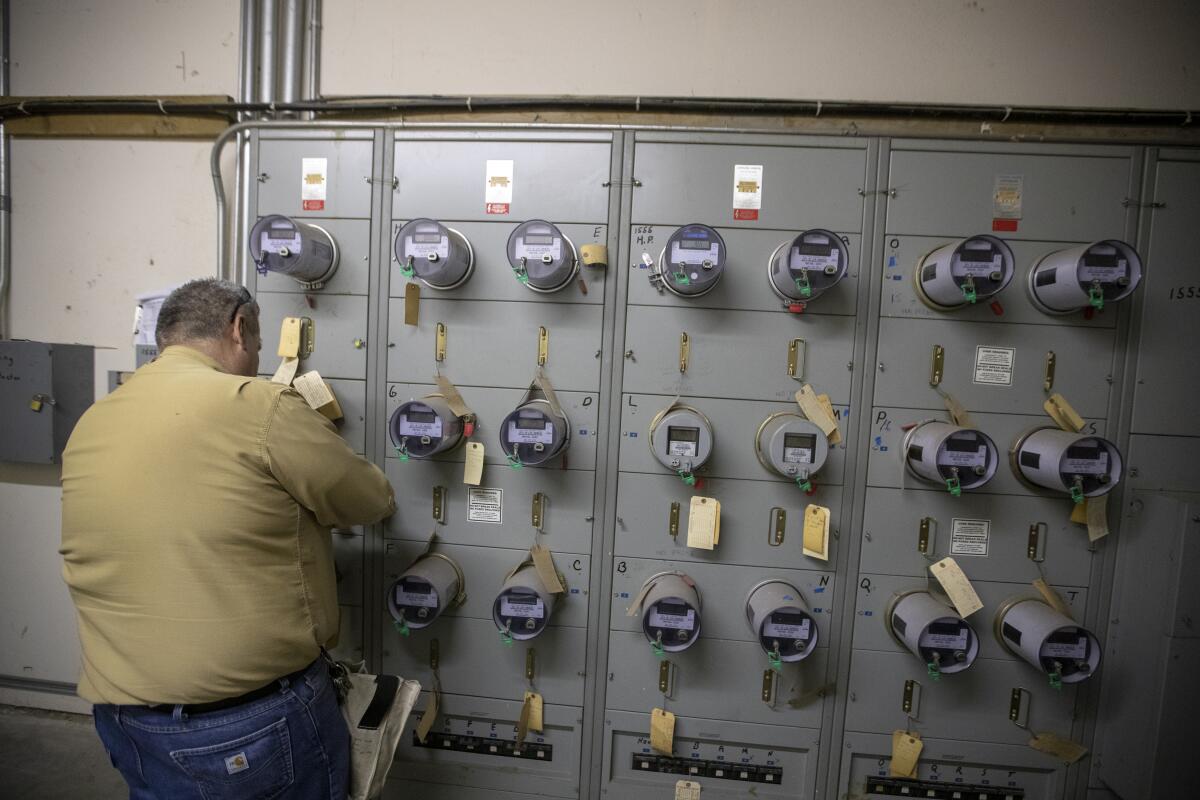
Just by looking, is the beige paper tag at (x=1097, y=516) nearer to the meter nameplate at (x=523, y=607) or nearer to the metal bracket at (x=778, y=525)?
the metal bracket at (x=778, y=525)

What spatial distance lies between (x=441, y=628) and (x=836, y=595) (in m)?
1.50

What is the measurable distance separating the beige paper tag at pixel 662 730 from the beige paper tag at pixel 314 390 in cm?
171

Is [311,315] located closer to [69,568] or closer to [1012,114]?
[69,568]

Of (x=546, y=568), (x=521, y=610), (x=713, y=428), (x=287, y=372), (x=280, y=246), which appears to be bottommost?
(x=521, y=610)

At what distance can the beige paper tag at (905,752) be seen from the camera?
1.70 metres

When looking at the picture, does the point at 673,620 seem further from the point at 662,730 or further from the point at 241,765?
the point at 241,765

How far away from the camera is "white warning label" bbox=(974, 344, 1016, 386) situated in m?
1.66

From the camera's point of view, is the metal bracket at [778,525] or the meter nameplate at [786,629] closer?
the meter nameplate at [786,629]

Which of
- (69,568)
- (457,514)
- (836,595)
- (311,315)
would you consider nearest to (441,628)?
(457,514)

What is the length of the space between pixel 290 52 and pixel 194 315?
1.54 metres

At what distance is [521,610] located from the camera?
163cm

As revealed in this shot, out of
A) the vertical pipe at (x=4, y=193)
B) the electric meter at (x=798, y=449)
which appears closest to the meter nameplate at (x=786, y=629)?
the electric meter at (x=798, y=449)

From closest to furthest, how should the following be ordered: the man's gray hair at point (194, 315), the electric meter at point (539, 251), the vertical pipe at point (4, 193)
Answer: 1. the man's gray hair at point (194, 315)
2. the electric meter at point (539, 251)
3. the vertical pipe at point (4, 193)

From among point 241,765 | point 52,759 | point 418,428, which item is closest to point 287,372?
point 418,428
